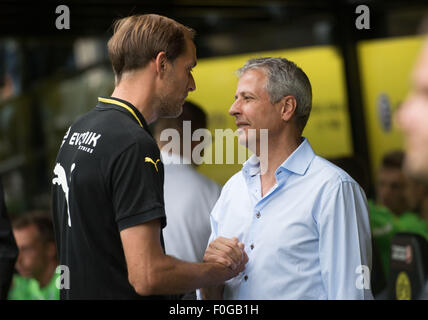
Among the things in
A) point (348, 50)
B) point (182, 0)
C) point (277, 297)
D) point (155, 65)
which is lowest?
point (277, 297)

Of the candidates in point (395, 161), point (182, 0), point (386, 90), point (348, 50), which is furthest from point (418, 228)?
point (182, 0)

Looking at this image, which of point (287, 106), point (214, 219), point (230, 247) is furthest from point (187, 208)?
point (287, 106)

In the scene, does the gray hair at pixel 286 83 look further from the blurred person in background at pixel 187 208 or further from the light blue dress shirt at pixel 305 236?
the blurred person in background at pixel 187 208

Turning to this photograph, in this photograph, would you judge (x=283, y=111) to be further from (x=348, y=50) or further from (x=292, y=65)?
(x=348, y=50)

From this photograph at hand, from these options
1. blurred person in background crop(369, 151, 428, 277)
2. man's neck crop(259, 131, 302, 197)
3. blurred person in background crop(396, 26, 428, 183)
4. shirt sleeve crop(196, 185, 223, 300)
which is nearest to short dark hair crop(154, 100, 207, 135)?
shirt sleeve crop(196, 185, 223, 300)

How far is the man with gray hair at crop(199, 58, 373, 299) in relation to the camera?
192 cm

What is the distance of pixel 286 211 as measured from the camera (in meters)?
1.99

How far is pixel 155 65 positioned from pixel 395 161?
9.69ft

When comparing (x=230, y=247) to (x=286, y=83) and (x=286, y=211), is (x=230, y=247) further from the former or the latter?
(x=286, y=83)

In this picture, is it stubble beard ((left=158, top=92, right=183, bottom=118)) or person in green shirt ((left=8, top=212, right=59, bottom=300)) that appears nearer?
stubble beard ((left=158, top=92, right=183, bottom=118))

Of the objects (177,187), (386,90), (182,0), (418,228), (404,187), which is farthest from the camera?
(182,0)

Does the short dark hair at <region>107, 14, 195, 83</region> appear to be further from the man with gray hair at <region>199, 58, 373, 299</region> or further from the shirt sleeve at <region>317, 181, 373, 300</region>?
the shirt sleeve at <region>317, 181, 373, 300</region>

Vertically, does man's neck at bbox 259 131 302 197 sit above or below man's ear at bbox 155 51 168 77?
below

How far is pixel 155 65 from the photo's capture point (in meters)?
1.89
